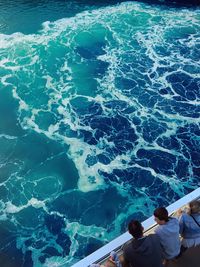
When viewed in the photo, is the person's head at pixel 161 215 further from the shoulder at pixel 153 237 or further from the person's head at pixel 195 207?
the person's head at pixel 195 207

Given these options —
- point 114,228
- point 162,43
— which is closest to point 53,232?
point 114,228

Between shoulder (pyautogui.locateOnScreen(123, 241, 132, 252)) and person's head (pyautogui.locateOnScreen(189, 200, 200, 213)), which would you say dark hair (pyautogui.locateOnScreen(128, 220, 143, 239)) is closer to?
shoulder (pyautogui.locateOnScreen(123, 241, 132, 252))

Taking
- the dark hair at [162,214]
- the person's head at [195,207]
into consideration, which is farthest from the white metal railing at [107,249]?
the person's head at [195,207]

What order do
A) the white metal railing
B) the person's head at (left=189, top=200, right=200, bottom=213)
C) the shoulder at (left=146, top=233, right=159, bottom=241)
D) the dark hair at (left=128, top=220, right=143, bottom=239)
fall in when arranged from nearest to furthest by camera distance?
the dark hair at (left=128, top=220, right=143, bottom=239)
the shoulder at (left=146, top=233, right=159, bottom=241)
the white metal railing
the person's head at (left=189, top=200, right=200, bottom=213)

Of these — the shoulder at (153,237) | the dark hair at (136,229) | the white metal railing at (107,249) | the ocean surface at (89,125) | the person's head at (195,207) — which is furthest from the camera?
the ocean surface at (89,125)

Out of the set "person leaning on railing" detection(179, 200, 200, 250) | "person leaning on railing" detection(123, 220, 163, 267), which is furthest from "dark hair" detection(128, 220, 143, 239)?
"person leaning on railing" detection(179, 200, 200, 250)

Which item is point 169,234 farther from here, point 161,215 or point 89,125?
point 89,125

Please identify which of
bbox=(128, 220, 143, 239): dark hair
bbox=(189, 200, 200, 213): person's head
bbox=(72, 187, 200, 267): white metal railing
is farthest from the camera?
bbox=(189, 200, 200, 213): person's head
